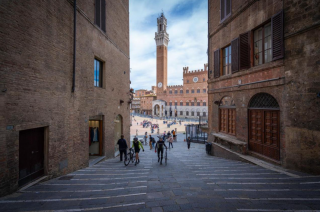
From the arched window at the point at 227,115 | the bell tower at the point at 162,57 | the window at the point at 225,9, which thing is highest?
the bell tower at the point at 162,57

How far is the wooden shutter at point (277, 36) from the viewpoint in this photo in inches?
260

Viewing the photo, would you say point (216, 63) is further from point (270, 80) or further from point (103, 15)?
point (103, 15)

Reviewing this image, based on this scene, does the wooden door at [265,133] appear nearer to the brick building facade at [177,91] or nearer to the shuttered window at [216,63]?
the shuttered window at [216,63]

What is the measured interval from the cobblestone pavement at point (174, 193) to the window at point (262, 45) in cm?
475

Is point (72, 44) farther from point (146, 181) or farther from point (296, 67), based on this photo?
point (296, 67)

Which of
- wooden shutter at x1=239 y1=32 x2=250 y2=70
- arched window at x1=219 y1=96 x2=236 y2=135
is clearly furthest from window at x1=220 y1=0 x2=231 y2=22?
arched window at x1=219 y1=96 x2=236 y2=135

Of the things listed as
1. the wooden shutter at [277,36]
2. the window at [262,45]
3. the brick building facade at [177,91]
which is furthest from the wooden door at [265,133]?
the brick building facade at [177,91]

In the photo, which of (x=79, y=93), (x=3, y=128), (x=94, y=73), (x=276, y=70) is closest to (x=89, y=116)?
(x=79, y=93)

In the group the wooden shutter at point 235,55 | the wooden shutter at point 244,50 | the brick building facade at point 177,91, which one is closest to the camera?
the wooden shutter at point 244,50

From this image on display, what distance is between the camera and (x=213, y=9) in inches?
471

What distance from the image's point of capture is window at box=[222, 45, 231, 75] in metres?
10.3

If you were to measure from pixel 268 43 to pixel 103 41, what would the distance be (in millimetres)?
7965

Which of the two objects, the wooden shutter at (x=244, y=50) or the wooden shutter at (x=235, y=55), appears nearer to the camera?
the wooden shutter at (x=244, y=50)

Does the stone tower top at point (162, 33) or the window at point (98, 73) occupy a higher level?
the stone tower top at point (162, 33)
